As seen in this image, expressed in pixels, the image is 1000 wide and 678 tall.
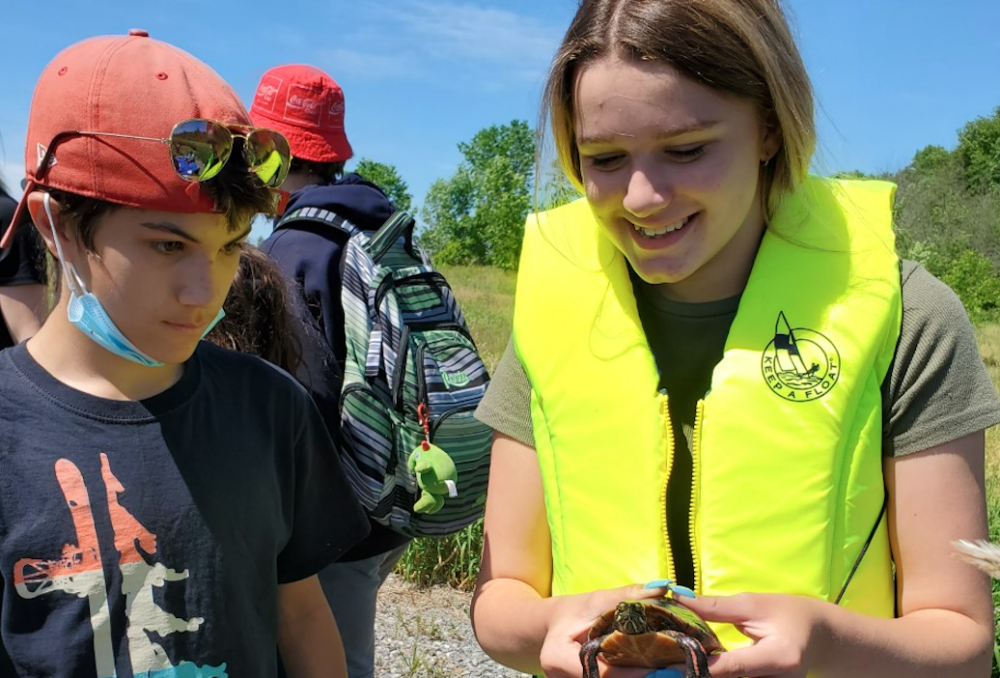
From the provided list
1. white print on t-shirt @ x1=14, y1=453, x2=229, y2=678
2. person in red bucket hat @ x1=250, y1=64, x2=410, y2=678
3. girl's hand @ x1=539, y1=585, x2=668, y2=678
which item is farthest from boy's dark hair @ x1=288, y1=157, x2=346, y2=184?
girl's hand @ x1=539, y1=585, x2=668, y2=678

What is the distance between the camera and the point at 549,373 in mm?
2152

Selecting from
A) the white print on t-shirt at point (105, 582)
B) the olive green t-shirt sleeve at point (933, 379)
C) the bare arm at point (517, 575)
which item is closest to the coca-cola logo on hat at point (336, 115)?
the bare arm at point (517, 575)

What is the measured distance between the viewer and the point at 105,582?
184 cm

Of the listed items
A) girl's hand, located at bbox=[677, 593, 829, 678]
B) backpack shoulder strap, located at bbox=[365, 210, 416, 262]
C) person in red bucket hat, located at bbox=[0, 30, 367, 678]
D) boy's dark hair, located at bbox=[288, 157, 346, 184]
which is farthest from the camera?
boy's dark hair, located at bbox=[288, 157, 346, 184]

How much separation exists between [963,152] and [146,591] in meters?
76.2

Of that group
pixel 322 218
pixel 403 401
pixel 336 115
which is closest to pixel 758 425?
pixel 403 401

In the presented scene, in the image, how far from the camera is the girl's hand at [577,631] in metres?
1.71

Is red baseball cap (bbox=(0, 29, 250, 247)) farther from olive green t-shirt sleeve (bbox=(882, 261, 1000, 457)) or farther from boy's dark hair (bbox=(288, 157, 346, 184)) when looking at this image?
boy's dark hair (bbox=(288, 157, 346, 184))

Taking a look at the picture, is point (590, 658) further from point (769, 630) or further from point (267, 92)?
point (267, 92)

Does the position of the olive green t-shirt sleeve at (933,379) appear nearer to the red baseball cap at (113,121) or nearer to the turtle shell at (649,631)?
the turtle shell at (649,631)

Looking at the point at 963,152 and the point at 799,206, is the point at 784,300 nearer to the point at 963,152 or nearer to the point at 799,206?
the point at 799,206

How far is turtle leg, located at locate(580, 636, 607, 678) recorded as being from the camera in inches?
66.5

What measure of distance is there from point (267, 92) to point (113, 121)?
86.5 inches

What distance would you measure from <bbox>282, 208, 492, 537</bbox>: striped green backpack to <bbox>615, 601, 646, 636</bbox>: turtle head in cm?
153
